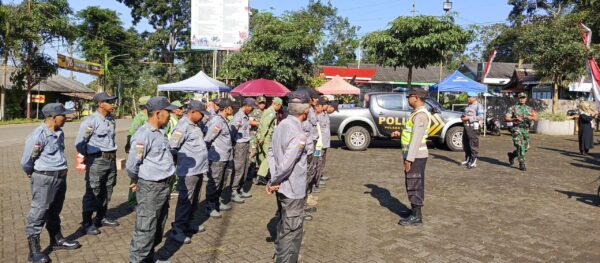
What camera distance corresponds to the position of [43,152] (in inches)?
171

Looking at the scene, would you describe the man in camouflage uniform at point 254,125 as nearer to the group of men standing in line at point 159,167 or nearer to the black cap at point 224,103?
the group of men standing in line at point 159,167

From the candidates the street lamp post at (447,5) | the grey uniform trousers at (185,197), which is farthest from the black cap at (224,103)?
the street lamp post at (447,5)

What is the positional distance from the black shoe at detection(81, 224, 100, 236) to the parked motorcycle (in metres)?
17.6

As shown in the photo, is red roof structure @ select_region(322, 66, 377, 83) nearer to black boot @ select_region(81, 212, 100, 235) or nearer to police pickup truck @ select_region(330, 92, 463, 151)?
police pickup truck @ select_region(330, 92, 463, 151)

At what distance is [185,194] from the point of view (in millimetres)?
4938

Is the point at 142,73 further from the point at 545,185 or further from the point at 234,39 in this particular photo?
the point at 545,185

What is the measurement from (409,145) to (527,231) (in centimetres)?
179

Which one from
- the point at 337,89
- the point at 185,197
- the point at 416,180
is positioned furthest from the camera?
the point at 337,89

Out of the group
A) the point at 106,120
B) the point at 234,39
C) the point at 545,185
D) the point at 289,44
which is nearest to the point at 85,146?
the point at 106,120

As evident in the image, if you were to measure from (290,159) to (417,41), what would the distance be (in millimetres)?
14385

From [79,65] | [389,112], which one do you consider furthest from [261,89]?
[79,65]

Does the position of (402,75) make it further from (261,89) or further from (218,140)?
(218,140)

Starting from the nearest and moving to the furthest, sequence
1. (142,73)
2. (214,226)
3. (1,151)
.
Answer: (214,226) → (1,151) → (142,73)

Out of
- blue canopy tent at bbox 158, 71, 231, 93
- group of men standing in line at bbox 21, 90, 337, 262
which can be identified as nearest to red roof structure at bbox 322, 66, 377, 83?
blue canopy tent at bbox 158, 71, 231, 93
